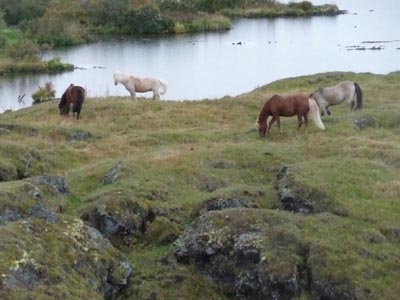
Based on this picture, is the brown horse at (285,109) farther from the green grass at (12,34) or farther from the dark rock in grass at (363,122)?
the green grass at (12,34)

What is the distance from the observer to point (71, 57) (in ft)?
227

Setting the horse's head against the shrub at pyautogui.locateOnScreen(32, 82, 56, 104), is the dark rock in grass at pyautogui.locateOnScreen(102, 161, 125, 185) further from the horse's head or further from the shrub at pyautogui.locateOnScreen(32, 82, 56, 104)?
the shrub at pyautogui.locateOnScreen(32, 82, 56, 104)

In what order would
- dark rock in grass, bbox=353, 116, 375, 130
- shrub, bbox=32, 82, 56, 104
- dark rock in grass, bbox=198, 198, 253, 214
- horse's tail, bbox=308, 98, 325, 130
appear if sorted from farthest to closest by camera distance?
shrub, bbox=32, 82, 56, 104 → dark rock in grass, bbox=353, 116, 375, 130 → horse's tail, bbox=308, 98, 325, 130 → dark rock in grass, bbox=198, 198, 253, 214

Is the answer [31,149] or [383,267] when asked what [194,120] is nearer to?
[31,149]

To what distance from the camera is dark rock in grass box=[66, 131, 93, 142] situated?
21203 mm

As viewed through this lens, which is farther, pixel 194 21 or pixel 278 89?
pixel 194 21

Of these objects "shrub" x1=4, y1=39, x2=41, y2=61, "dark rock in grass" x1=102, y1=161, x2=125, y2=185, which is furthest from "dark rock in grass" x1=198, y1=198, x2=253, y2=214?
"shrub" x1=4, y1=39, x2=41, y2=61

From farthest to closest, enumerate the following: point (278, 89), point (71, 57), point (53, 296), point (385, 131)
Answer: point (71, 57) → point (278, 89) → point (385, 131) → point (53, 296)

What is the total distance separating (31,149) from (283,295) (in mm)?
9425

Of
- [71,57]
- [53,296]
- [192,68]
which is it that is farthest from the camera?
[71,57]

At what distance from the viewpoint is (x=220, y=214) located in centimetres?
1197

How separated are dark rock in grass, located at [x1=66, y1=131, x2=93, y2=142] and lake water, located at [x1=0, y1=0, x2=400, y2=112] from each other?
12.1 metres

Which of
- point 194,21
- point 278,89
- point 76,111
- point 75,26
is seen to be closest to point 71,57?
point 75,26

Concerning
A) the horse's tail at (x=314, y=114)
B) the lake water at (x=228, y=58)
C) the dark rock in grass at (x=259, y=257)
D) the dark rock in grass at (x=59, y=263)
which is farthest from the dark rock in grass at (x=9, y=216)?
the lake water at (x=228, y=58)
